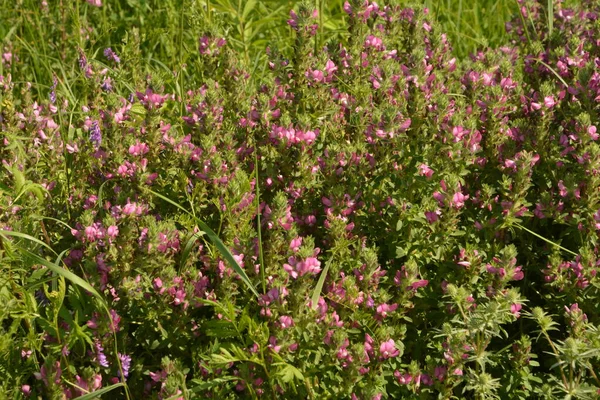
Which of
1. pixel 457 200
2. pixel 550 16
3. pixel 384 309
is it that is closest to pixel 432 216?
pixel 457 200

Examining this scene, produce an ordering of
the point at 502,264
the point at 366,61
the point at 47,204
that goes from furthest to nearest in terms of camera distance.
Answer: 1. the point at 366,61
2. the point at 47,204
3. the point at 502,264

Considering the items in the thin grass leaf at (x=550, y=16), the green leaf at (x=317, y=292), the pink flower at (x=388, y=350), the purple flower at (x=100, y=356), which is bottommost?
the purple flower at (x=100, y=356)

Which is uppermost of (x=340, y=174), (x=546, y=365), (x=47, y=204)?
(x=340, y=174)

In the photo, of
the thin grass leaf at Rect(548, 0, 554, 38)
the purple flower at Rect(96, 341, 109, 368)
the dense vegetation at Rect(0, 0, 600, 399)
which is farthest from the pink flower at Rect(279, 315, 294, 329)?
the thin grass leaf at Rect(548, 0, 554, 38)

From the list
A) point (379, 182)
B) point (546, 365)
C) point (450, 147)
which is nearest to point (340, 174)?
point (379, 182)

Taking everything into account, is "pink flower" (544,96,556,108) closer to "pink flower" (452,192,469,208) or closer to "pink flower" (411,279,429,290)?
"pink flower" (452,192,469,208)

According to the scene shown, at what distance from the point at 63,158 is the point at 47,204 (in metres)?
0.46

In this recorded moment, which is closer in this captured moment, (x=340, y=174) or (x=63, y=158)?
(x=340, y=174)

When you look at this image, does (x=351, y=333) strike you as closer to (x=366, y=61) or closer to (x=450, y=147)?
(x=450, y=147)

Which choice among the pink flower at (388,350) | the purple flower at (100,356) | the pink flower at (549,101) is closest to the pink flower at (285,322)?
the pink flower at (388,350)

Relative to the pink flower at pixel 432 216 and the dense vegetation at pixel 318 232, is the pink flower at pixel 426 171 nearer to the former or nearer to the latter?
the dense vegetation at pixel 318 232

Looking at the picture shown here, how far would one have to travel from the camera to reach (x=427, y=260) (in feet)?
10.6

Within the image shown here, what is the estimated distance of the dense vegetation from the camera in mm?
2875

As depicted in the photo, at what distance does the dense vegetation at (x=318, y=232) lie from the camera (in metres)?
2.88
